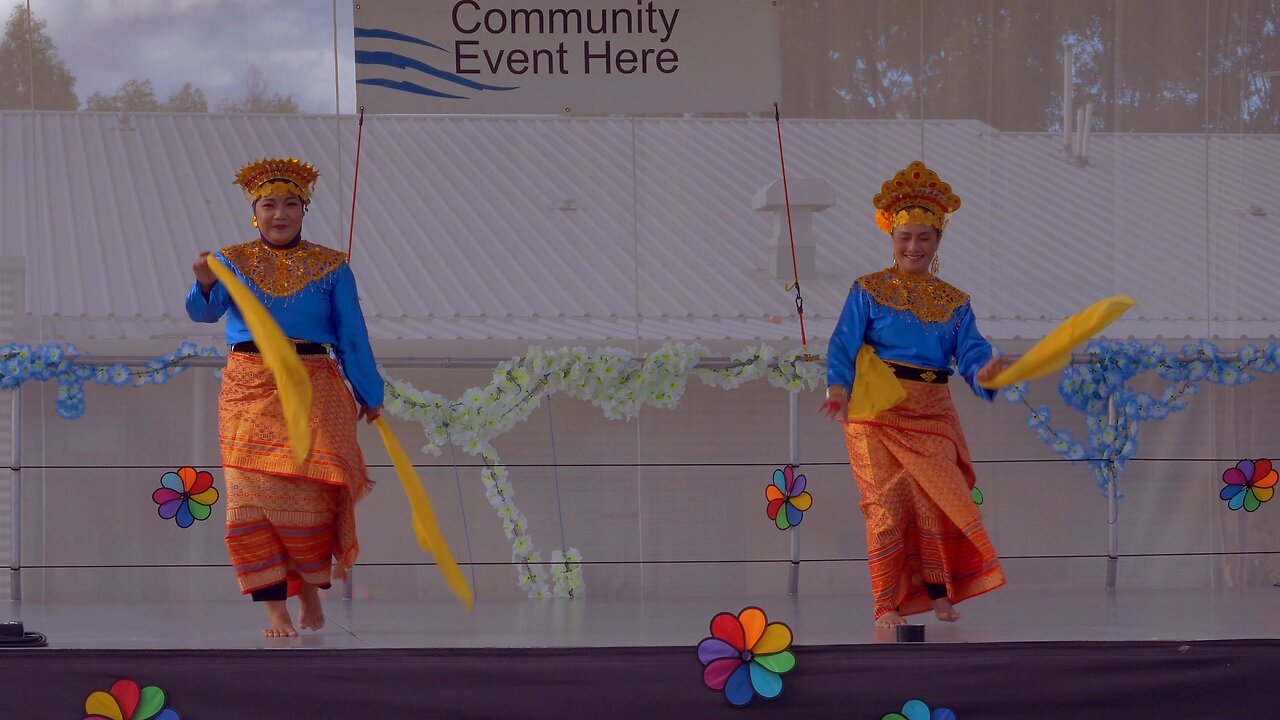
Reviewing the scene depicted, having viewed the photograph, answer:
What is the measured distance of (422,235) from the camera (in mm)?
4848

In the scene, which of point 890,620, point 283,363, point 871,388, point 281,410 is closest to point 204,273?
point 281,410

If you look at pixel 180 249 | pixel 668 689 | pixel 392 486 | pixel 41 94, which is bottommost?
pixel 668 689

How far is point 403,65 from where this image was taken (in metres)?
4.45

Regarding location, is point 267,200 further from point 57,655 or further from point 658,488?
point 658,488

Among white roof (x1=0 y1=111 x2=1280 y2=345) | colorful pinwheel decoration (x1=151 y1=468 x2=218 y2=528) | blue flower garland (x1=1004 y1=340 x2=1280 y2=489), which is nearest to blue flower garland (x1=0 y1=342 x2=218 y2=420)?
colorful pinwheel decoration (x1=151 y1=468 x2=218 y2=528)

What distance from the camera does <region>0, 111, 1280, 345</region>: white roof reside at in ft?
15.8

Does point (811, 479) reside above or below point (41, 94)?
below

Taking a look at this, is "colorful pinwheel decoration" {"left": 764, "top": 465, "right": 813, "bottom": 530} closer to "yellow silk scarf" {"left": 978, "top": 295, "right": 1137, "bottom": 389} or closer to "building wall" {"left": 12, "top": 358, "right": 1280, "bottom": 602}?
"building wall" {"left": 12, "top": 358, "right": 1280, "bottom": 602}

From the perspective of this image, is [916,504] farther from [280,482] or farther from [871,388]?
[280,482]

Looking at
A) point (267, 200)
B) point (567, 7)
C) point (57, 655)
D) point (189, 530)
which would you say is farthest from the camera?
point (189, 530)

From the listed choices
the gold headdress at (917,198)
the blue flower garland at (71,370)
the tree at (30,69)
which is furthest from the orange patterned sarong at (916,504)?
the tree at (30,69)

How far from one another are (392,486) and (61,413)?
3.68 feet

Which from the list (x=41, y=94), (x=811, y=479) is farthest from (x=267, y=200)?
(x=811, y=479)

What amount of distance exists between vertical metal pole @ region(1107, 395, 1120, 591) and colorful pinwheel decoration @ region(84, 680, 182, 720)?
328 centimetres
